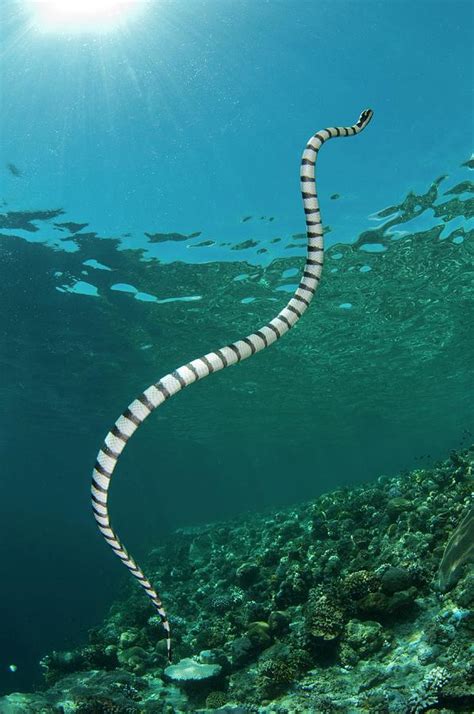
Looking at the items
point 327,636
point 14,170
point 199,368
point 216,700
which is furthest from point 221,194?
point 216,700

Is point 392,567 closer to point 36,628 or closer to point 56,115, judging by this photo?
point 56,115

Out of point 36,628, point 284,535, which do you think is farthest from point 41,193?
point 36,628

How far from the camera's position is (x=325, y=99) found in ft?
36.7

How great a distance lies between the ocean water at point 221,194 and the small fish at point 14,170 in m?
0.05

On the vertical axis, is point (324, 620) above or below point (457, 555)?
below

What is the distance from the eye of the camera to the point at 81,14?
30.0 ft

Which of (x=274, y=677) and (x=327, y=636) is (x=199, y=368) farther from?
(x=274, y=677)

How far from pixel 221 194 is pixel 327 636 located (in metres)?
11.6

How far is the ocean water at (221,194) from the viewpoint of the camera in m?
9.84

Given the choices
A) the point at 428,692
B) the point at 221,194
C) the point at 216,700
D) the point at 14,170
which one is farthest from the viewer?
the point at 221,194

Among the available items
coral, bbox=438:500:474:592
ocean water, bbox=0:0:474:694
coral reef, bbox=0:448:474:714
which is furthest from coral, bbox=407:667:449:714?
ocean water, bbox=0:0:474:694

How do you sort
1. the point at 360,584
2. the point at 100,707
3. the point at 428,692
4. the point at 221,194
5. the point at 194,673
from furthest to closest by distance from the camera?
1. the point at 221,194
2. the point at 194,673
3. the point at 360,584
4. the point at 100,707
5. the point at 428,692

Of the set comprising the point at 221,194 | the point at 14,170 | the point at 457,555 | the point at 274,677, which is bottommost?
the point at 274,677

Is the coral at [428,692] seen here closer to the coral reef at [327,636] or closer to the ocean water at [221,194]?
the coral reef at [327,636]
